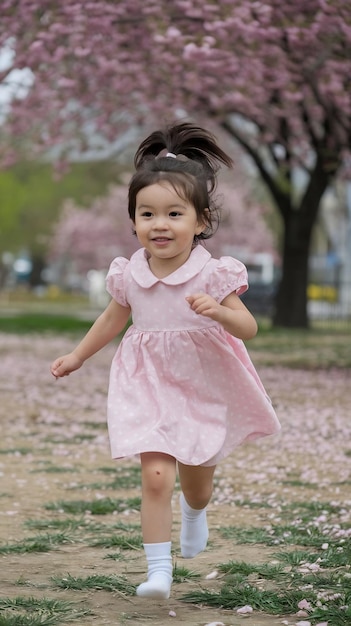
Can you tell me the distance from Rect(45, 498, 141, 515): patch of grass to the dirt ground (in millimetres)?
55

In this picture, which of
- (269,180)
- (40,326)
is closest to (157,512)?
(269,180)

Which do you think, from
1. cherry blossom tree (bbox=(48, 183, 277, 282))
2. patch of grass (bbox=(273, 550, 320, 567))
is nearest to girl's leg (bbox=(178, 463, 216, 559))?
patch of grass (bbox=(273, 550, 320, 567))

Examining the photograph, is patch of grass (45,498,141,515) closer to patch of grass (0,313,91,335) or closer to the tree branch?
the tree branch

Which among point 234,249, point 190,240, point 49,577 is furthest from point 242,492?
point 234,249

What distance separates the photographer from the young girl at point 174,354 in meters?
Result: 4.04

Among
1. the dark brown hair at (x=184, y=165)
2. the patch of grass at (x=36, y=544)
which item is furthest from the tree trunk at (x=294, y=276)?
the dark brown hair at (x=184, y=165)

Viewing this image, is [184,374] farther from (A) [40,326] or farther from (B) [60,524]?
(A) [40,326]

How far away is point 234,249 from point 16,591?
150 feet

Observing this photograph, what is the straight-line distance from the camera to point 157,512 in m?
3.99

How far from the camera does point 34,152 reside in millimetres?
18953

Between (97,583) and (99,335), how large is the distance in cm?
88

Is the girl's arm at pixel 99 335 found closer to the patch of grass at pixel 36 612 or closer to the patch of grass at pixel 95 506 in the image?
the patch of grass at pixel 36 612

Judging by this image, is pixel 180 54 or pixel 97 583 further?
pixel 180 54

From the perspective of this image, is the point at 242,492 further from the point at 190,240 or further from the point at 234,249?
the point at 234,249
